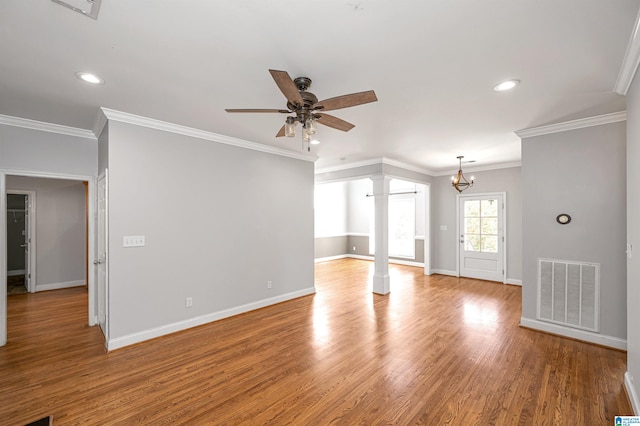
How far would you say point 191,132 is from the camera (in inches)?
147

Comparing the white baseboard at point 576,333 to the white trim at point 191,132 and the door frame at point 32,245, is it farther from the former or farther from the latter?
the door frame at point 32,245

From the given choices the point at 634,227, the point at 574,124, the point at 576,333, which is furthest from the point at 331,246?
the point at 634,227

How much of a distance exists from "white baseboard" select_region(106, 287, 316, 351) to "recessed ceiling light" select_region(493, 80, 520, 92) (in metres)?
4.10

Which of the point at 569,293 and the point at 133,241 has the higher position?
the point at 133,241

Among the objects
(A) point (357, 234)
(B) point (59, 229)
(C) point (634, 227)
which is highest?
(C) point (634, 227)

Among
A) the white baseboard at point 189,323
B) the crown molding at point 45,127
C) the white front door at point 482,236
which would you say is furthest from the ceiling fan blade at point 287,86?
the white front door at point 482,236

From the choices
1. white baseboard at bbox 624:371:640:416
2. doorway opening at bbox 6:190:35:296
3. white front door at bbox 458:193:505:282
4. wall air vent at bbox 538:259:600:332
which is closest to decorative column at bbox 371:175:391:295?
wall air vent at bbox 538:259:600:332

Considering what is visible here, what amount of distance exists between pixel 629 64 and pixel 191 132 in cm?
428

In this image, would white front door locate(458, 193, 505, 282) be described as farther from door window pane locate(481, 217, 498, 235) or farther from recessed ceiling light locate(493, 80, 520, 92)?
recessed ceiling light locate(493, 80, 520, 92)

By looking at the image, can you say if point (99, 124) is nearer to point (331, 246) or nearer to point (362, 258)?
point (331, 246)

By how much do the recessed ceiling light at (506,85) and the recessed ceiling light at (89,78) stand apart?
343 centimetres

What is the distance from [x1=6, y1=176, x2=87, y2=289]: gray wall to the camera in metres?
5.58

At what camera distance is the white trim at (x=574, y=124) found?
3.18 m

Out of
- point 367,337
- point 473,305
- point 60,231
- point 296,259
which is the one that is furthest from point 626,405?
point 60,231
